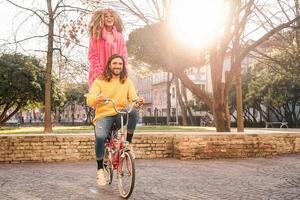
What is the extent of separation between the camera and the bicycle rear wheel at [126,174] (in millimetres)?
5098

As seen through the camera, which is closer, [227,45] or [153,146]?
[153,146]

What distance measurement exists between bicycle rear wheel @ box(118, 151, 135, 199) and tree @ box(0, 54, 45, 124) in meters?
31.2

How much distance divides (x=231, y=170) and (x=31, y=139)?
180 inches

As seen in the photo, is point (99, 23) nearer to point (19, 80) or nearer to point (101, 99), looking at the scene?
point (101, 99)

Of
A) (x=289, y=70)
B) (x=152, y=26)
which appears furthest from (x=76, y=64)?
(x=289, y=70)

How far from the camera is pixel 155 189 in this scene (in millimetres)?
6105

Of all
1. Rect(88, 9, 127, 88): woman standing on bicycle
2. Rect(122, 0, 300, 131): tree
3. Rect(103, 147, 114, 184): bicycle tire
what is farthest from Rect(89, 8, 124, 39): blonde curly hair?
Rect(122, 0, 300, 131): tree

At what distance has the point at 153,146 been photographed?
36.0 feet

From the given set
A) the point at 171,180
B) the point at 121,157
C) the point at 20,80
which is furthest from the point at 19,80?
the point at 121,157

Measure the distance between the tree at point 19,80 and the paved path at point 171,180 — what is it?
2707cm

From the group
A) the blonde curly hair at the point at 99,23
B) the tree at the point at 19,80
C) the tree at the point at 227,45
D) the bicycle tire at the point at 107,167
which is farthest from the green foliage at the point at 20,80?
the bicycle tire at the point at 107,167

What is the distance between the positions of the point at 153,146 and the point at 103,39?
550 centimetres

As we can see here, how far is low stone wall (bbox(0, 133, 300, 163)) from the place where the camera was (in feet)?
33.4

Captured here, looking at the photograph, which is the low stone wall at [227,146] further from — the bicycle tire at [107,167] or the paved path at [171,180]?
the bicycle tire at [107,167]
